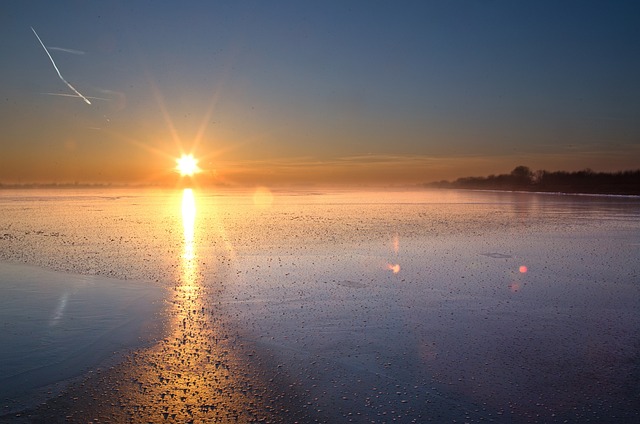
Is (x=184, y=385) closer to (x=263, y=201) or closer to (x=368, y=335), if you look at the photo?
(x=368, y=335)

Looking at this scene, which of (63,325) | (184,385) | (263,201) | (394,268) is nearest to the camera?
(184,385)

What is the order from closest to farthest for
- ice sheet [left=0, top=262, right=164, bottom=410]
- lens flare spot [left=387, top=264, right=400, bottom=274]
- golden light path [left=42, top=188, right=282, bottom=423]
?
1. golden light path [left=42, top=188, right=282, bottom=423]
2. ice sheet [left=0, top=262, right=164, bottom=410]
3. lens flare spot [left=387, top=264, right=400, bottom=274]

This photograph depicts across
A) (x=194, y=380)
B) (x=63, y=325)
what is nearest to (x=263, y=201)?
(x=63, y=325)


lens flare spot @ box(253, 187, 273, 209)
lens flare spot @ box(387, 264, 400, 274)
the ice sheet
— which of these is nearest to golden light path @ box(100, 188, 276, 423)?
the ice sheet

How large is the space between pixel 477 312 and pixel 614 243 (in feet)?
42.7

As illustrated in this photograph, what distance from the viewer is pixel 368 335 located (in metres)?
7.07

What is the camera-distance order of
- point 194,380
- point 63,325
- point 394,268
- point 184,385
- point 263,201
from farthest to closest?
1. point 263,201
2. point 394,268
3. point 63,325
4. point 194,380
5. point 184,385

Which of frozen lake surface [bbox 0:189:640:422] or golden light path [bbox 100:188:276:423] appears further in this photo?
frozen lake surface [bbox 0:189:640:422]

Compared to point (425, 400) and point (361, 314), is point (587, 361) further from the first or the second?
point (361, 314)

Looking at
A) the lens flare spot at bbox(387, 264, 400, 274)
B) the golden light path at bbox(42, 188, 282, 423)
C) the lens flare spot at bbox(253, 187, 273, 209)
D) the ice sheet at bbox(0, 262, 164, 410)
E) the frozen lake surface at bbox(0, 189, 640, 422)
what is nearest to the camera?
the golden light path at bbox(42, 188, 282, 423)

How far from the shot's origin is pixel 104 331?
7270 millimetres

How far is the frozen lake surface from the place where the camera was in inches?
189

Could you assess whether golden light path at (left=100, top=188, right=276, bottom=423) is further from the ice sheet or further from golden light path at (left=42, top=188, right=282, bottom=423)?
Result: the ice sheet

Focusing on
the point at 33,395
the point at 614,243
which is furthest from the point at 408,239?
the point at 33,395
